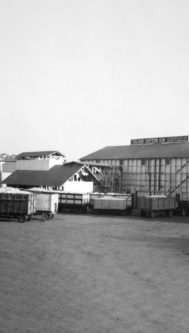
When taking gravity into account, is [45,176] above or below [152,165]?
below

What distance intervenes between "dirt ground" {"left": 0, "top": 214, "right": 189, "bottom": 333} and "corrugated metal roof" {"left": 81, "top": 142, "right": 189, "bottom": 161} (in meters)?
28.2

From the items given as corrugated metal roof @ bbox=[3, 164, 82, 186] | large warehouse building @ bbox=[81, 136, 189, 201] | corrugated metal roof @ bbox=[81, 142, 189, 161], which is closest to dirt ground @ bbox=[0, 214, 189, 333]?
corrugated metal roof @ bbox=[3, 164, 82, 186]

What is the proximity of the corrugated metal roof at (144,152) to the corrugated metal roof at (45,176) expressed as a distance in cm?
1092

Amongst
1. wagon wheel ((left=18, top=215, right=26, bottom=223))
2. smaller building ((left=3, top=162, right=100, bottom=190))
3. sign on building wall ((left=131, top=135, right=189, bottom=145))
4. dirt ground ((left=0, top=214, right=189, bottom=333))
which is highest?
sign on building wall ((left=131, top=135, right=189, bottom=145))

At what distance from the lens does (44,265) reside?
12.9m

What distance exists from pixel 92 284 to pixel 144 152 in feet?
137

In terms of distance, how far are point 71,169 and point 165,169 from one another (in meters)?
13.7

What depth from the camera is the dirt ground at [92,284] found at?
7871mm

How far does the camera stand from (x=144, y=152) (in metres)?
51.2

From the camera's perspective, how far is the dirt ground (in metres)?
7.87

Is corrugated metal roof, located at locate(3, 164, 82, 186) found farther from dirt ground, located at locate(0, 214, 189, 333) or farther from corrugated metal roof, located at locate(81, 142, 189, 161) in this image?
dirt ground, located at locate(0, 214, 189, 333)

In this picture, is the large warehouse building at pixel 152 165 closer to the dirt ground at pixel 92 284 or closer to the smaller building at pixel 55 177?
the smaller building at pixel 55 177

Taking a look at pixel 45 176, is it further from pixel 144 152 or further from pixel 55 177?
pixel 144 152

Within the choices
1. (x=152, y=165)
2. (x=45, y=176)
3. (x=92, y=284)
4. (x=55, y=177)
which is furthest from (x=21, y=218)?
(x=152, y=165)
